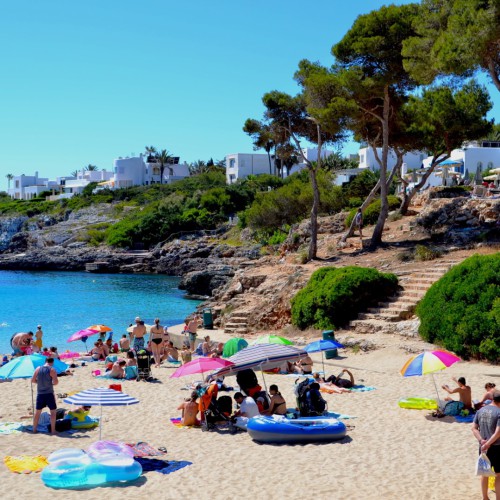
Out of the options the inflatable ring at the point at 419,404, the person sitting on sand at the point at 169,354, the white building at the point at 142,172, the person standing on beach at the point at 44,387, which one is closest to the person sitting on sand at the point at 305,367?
the inflatable ring at the point at 419,404

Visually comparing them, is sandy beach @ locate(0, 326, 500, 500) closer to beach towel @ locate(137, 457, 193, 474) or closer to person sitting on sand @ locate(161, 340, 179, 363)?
beach towel @ locate(137, 457, 193, 474)

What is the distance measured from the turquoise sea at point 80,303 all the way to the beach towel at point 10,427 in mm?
16271

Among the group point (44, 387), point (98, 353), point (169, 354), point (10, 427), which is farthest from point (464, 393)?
point (98, 353)

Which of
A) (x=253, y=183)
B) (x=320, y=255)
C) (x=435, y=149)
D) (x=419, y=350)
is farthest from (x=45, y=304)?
(x=253, y=183)

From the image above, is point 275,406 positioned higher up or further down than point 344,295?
further down

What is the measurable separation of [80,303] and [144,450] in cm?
3803

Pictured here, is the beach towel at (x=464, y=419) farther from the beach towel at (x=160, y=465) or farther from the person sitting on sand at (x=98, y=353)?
the person sitting on sand at (x=98, y=353)

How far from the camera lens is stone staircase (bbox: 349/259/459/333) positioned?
21250 mm

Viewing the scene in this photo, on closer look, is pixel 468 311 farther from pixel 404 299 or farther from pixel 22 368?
pixel 22 368

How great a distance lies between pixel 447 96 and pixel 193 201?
186 ft

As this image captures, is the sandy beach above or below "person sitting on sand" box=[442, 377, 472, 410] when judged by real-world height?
below

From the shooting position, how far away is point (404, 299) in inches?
869

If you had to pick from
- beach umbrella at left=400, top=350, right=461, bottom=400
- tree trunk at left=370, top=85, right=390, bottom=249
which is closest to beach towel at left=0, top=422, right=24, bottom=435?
beach umbrella at left=400, top=350, right=461, bottom=400

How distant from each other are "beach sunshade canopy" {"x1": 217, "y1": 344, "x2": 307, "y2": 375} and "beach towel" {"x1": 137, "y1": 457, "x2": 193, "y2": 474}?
2.84 meters
